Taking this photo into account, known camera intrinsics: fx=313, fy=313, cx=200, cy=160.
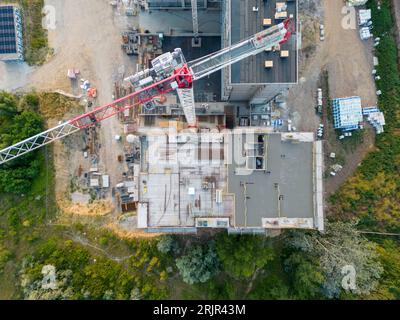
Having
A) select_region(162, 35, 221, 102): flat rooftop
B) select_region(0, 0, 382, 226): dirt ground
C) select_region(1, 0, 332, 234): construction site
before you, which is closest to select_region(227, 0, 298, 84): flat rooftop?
select_region(1, 0, 332, 234): construction site

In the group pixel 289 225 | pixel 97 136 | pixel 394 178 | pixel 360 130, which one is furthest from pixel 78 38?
pixel 394 178

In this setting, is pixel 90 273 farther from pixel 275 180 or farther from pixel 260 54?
pixel 260 54

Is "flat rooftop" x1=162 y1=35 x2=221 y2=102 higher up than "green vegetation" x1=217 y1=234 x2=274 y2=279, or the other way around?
"flat rooftop" x1=162 y1=35 x2=221 y2=102

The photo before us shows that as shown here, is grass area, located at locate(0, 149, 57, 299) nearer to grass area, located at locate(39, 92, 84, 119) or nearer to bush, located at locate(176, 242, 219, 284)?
grass area, located at locate(39, 92, 84, 119)

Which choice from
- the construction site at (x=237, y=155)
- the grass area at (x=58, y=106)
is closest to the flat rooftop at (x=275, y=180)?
the construction site at (x=237, y=155)

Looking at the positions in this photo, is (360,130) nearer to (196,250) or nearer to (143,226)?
(196,250)

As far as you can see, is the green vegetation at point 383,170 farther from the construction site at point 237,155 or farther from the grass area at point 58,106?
the grass area at point 58,106
